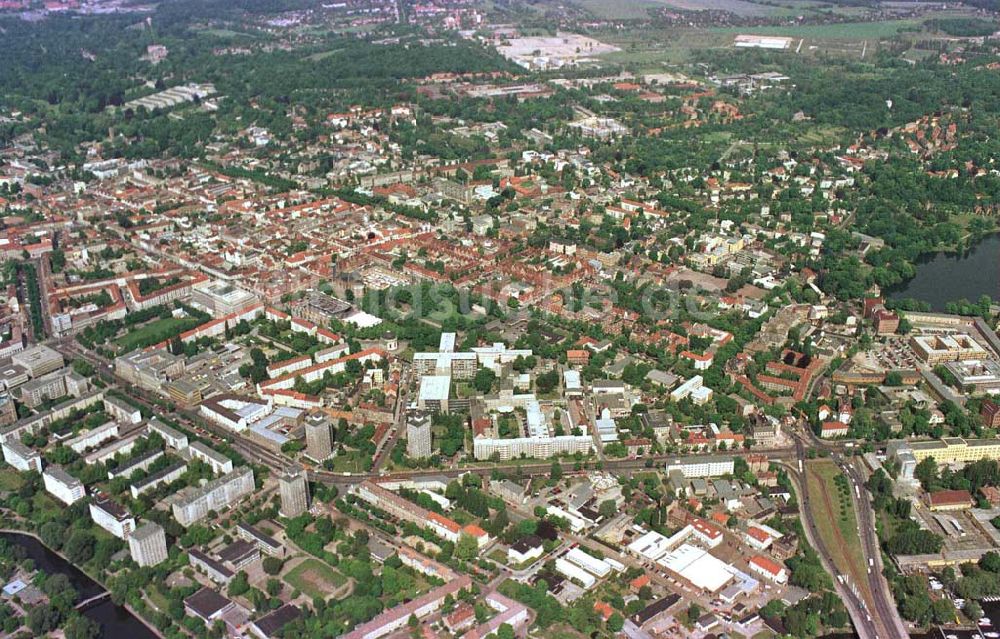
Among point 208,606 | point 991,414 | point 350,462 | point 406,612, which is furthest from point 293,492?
point 991,414

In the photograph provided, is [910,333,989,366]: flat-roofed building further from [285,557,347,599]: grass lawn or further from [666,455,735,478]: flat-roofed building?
[285,557,347,599]: grass lawn

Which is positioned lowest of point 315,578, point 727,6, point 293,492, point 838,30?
point 315,578

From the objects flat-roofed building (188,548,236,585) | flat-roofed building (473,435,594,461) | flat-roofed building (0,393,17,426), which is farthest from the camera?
flat-roofed building (0,393,17,426)

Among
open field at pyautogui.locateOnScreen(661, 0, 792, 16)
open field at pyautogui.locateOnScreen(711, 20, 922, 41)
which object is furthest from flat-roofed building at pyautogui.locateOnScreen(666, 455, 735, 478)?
open field at pyautogui.locateOnScreen(661, 0, 792, 16)

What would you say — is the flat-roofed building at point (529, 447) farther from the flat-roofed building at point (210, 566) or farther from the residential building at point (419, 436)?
the flat-roofed building at point (210, 566)

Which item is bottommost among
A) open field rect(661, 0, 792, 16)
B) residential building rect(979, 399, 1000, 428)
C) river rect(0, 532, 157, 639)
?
river rect(0, 532, 157, 639)

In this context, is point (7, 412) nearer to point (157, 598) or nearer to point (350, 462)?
point (157, 598)

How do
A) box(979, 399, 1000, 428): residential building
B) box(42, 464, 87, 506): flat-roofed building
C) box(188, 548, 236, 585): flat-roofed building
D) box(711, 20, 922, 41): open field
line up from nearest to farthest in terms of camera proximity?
box(188, 548, 236, 585): flat-roofed building, box(42, 464, 87, 506): flat-roofed building, box(979, 399, 1000, 428): residential building, box(711, 20, 922, 41): open field
